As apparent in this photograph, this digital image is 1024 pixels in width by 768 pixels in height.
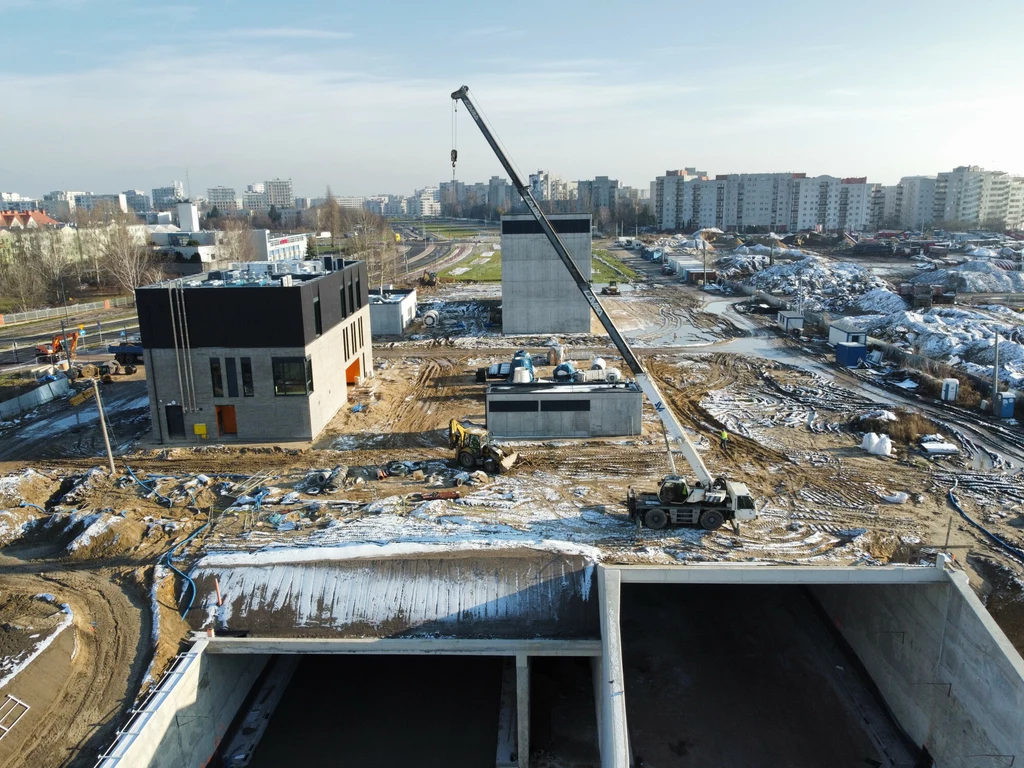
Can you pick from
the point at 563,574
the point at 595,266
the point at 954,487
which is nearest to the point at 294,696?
the point at 563,574

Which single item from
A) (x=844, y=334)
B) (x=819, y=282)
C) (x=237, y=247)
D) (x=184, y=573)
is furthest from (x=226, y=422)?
(x=819, y=282)

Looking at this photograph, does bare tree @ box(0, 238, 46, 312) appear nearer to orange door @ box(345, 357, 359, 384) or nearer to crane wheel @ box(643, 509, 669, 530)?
orange door @ box(345, 357, 359, 384)

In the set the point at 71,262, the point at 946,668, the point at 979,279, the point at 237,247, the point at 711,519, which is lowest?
the point at 946,668

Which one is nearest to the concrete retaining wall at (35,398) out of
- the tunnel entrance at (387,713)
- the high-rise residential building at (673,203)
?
the tunnel entrance at (387,713)

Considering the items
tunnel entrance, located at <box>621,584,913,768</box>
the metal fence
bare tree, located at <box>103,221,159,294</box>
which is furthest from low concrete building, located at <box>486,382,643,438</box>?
bare tree, located at <box>103,221,159,294</box>

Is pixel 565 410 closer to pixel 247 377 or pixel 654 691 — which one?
pixel 654 691

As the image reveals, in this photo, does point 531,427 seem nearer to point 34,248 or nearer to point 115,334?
point 115,334
